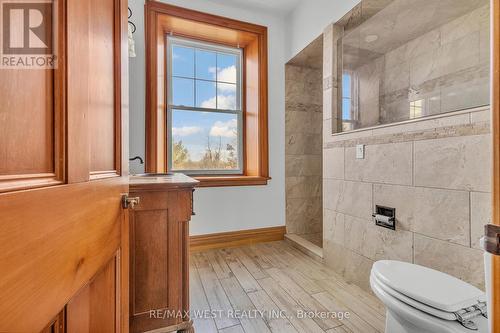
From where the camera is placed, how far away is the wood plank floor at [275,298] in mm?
1334

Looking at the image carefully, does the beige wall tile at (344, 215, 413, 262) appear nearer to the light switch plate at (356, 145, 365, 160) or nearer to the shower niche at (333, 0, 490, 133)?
the light switch plate at (356, 145, 365, 160)

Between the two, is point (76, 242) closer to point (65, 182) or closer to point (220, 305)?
point (65, 182)

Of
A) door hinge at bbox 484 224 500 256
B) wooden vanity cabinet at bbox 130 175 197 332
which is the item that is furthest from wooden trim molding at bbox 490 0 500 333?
wooden vanity cabinet at bbox 130 175 197 332

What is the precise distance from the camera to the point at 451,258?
1.22 m

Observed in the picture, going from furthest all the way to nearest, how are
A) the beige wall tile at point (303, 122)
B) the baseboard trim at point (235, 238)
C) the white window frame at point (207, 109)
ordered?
the beige wall tile at point (303, 122), the white window frame at point (207, 109), the baseboard trim at point (235, 238)

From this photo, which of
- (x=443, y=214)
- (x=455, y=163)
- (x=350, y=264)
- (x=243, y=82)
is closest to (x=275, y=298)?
(x=350, y=264)

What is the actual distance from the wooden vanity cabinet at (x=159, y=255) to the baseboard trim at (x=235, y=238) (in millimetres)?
1243

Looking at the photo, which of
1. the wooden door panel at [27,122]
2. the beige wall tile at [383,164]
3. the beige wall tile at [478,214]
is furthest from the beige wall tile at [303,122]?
the wooden door panel at [27,122]

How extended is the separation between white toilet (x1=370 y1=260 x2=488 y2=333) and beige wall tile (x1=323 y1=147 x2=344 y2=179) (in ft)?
3.25

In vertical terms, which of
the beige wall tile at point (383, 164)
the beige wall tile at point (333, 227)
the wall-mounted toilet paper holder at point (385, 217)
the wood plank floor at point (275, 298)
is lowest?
the wood plank floor at point (275, 298)

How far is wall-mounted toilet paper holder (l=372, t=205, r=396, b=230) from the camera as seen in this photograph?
59.3 inches

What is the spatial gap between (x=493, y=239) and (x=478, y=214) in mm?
952

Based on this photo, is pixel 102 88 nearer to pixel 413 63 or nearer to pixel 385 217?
pixel 385 217

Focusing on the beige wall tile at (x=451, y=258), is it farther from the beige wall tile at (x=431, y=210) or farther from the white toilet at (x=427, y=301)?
the white toilet at (x=427, y=301)
